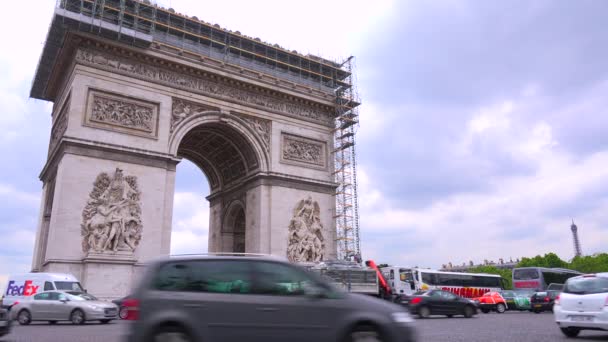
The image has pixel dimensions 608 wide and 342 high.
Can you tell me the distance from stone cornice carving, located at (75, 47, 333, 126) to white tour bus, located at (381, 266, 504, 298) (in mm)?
11568

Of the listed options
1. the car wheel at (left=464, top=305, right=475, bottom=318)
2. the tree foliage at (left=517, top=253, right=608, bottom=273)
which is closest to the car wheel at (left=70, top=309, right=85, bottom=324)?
the car wheel at (left=464, top=305, right=475, bottom=318)

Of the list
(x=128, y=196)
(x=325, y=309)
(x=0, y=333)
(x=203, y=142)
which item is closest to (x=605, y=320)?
(x=325, y=309)

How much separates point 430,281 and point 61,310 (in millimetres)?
23047

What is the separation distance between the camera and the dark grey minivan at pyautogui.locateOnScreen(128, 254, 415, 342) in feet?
21.5

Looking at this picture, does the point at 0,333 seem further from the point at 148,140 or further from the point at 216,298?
the point at 148,140

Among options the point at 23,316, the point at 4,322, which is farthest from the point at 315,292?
the point at 23,316

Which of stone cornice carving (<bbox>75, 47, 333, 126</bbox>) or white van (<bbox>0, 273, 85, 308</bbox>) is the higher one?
stone cornice carving (<bbox>75, 47, 333, 126</bbox>)

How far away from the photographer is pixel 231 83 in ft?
103

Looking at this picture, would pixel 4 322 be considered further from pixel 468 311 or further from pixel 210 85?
pixel 210 85

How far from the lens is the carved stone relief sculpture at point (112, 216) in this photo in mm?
24344

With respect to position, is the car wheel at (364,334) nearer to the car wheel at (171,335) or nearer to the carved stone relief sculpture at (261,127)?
the car wheel at (171,335)

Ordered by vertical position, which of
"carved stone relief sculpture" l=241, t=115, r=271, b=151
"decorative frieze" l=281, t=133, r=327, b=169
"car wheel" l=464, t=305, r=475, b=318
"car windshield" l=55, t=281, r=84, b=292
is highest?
"carved stone relief sculpture" l=241, t=115, r=271, b=151

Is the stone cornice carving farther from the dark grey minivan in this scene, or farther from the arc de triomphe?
the dark grey minivan

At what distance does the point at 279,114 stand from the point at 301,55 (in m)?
5.66
